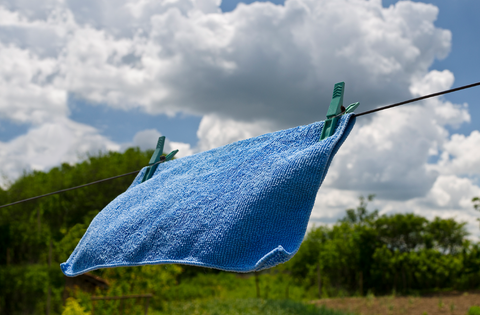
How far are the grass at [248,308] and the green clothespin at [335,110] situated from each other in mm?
6330

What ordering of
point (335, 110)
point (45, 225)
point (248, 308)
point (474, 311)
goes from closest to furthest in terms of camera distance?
point (335, 110) < point (474, 311) < point (248, 308) < point (45, 225)

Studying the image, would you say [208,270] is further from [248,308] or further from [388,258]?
[388,258]

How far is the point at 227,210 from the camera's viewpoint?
4.22 ft

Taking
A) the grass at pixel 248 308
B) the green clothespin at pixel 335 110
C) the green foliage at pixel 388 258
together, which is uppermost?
the green clothespin at pixel 335 110

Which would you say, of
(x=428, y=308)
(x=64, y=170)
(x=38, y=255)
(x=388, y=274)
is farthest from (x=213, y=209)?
(x=64, y=170)

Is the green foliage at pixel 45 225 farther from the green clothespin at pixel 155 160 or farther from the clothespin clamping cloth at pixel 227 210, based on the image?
the clothespin clamping cloth at pixel 227 210

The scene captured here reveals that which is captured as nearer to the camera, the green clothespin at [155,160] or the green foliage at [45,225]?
the green clothespin at [155,160]

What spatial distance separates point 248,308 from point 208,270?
6.57 feet

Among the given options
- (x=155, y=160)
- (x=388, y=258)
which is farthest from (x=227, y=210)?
(x=388, y=258)

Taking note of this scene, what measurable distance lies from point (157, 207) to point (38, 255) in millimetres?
9171

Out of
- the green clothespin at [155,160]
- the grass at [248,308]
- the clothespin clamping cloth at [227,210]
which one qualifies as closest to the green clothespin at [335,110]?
the clothespin clamping cloth at [227,210]

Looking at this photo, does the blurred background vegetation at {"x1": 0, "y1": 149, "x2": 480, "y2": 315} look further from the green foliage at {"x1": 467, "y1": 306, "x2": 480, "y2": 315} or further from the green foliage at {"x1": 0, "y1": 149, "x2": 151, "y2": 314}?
the green foliage at {"x1": 467, "y1": 306, "x2": 480, "y2": 315}

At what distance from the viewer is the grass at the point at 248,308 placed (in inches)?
290

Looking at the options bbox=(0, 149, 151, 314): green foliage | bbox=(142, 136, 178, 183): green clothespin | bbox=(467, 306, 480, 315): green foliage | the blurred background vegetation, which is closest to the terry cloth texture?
bbox=(142, 136, 178, 183): green clothespin
